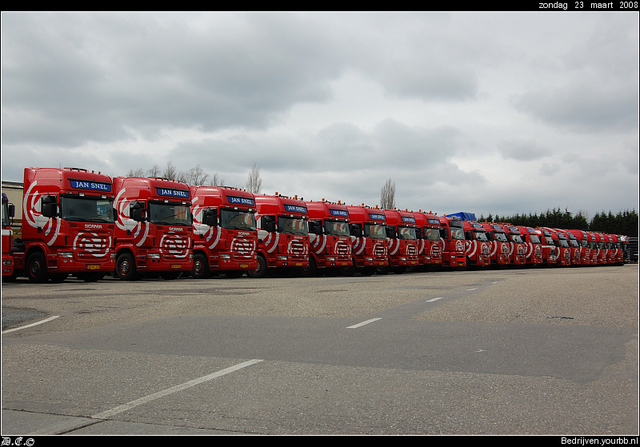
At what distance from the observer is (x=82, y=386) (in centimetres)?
570

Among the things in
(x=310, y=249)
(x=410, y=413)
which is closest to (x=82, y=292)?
(x=410, y=413)

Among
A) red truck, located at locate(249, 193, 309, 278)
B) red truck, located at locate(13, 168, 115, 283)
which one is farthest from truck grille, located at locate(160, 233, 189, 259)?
red truck, located at locate(249, 193, 309, 278)

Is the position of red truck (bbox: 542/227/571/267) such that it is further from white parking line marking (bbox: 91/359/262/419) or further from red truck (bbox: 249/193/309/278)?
white parking line marking (bbox: 91/359/262/419)

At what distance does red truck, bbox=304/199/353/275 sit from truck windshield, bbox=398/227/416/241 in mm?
5370

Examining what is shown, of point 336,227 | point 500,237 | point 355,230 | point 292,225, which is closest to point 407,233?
point 355,230

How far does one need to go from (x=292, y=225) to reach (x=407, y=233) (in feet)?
34.8

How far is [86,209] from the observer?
65.1 feet

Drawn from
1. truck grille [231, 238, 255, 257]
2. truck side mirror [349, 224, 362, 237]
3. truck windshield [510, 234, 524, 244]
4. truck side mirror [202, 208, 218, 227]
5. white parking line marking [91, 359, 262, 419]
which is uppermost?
truck side mirror [202, 208, 218, 227]

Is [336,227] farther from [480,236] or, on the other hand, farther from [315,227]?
[480,236]

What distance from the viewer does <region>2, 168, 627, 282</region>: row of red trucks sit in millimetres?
19359

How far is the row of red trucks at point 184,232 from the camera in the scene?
63.5ft

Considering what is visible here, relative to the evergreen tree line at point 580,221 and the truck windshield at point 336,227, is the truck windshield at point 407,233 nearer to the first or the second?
the truck windshield at point 336,227

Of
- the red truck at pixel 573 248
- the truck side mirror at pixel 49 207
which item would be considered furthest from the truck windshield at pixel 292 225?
the red truck at pixel 573 248
